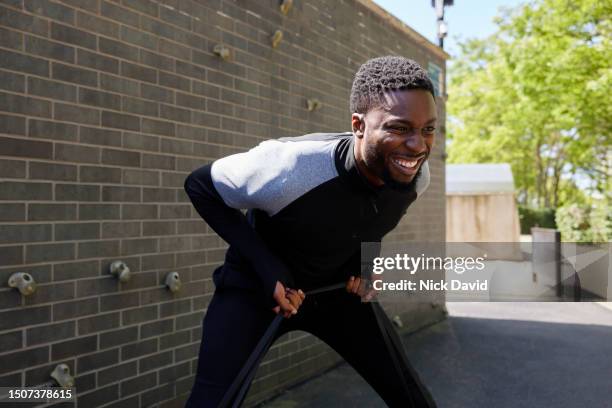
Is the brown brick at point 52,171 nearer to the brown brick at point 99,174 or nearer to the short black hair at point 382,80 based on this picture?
the brown brick at point 99,174

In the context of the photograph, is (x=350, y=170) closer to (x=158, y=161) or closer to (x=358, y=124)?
(x=358, y=124)

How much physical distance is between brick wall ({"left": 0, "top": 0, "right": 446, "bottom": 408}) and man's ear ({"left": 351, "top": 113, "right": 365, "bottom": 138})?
1.77 metres

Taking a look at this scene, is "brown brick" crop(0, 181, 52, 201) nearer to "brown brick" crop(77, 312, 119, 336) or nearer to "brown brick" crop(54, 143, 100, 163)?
"brown brick" crop(54, 143, 100, 163)

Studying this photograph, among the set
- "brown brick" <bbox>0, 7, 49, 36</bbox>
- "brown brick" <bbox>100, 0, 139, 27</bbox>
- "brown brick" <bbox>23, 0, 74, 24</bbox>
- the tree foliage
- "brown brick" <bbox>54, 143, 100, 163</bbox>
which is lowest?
"brown brick" <bbox>54, 143, 100, 163</bbox>

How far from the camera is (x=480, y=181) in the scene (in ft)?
57.1

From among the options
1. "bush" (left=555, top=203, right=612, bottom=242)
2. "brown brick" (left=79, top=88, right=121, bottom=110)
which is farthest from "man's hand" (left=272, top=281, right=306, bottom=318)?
"bush" (left=555, top=203, right=612, bottom=242)

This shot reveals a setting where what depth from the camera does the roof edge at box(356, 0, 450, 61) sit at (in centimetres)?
676

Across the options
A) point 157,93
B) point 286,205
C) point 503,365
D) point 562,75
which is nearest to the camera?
point 286,205

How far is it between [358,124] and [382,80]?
215 millimetres

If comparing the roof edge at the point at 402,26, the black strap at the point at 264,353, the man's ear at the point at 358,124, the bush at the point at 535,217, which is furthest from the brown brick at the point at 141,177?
the bush at the point at 535,217

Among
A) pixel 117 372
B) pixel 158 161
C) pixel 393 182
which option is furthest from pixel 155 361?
pixel 393 182

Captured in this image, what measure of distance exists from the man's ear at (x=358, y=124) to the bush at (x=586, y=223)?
9756 mm

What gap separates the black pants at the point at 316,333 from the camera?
2.32m

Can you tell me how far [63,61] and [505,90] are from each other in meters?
20.5
